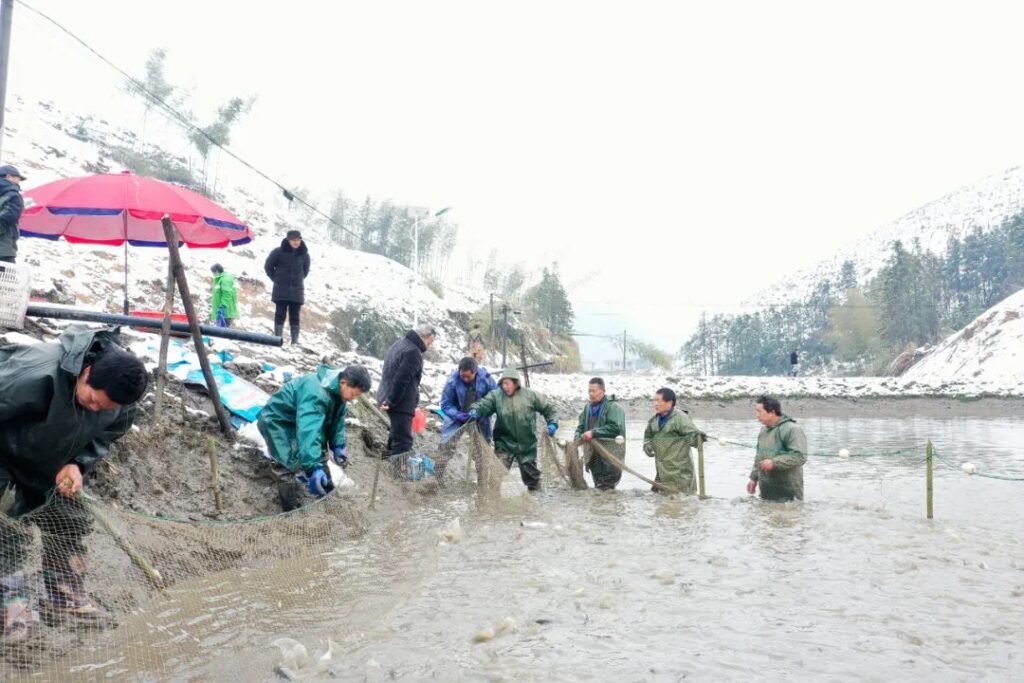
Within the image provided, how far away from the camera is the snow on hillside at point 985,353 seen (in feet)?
151

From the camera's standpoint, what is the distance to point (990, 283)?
85.9m

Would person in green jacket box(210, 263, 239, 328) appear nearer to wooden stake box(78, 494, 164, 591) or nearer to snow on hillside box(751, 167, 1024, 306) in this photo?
wooden stake box(78, 494, 164, 591)

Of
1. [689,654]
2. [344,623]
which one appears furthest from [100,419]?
[689,654]

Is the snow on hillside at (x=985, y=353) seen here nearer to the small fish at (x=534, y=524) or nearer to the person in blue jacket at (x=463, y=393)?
the person in blue jacket at (x=463, y=393)

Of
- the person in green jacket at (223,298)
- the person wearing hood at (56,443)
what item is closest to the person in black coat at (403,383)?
the person wearing hood at (56,443)

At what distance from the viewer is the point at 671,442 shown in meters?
8.71

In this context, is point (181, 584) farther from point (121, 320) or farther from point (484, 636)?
point (121, 320)

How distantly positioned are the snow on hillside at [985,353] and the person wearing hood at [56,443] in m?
47.7

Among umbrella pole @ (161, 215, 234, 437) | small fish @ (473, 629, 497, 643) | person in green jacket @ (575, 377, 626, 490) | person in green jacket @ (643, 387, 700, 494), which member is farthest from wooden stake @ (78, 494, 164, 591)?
person in green jacket @ (643, 387, 700, 494)

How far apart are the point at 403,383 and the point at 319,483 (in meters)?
Result: 2.11

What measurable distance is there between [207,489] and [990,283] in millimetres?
97178

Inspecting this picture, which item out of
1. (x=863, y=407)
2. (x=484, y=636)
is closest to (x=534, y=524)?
(x=484, y=636)

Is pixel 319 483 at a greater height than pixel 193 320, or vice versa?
pixel 193 320

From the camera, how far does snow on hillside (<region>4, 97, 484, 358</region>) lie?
17.0m
